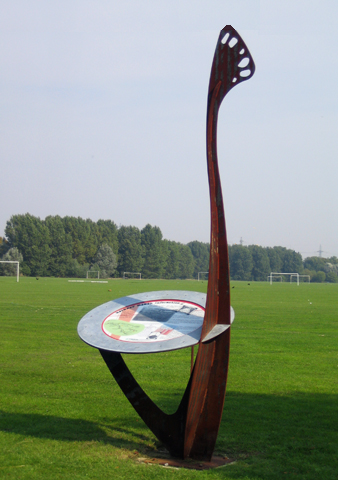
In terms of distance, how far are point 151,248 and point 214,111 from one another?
107m

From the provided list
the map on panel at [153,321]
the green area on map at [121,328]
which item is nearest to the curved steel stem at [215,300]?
the map on panel at [153,321]

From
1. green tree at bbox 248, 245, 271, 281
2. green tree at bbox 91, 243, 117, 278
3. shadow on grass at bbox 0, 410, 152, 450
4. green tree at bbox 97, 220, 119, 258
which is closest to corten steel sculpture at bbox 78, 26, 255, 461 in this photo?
shadow on grass at bbox 0, 410, 152, 450

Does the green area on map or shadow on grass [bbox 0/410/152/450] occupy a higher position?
the green area on map

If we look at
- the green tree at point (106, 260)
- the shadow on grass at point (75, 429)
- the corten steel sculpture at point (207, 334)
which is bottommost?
the shadow on grass at point (75, 429)

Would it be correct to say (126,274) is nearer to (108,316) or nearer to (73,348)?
(73,348)

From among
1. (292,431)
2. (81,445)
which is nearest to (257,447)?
(292,431)

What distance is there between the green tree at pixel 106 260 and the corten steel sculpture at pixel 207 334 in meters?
94.3

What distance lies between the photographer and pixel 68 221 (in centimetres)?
10400

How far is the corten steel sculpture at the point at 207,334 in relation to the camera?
4.93 metres

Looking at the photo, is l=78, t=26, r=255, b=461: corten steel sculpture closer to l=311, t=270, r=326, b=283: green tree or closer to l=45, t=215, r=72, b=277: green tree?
l=45, t=215, r=72, b=277: green tree

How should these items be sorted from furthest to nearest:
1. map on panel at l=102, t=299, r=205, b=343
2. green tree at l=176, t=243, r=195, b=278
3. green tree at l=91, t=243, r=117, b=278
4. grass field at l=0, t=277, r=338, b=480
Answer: green tree at l=176, t=243, r=195, b=278 < green tree at l=91, t=243, r=117, b=278 < grass field at l=0, t=277, r=338, b=480 < map on panel at l=102, t=299, r=205, b=343

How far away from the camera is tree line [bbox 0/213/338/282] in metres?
93.4

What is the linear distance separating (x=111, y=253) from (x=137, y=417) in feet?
315

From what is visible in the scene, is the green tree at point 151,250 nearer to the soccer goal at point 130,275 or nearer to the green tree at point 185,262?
the soccer goal at point 130,275
